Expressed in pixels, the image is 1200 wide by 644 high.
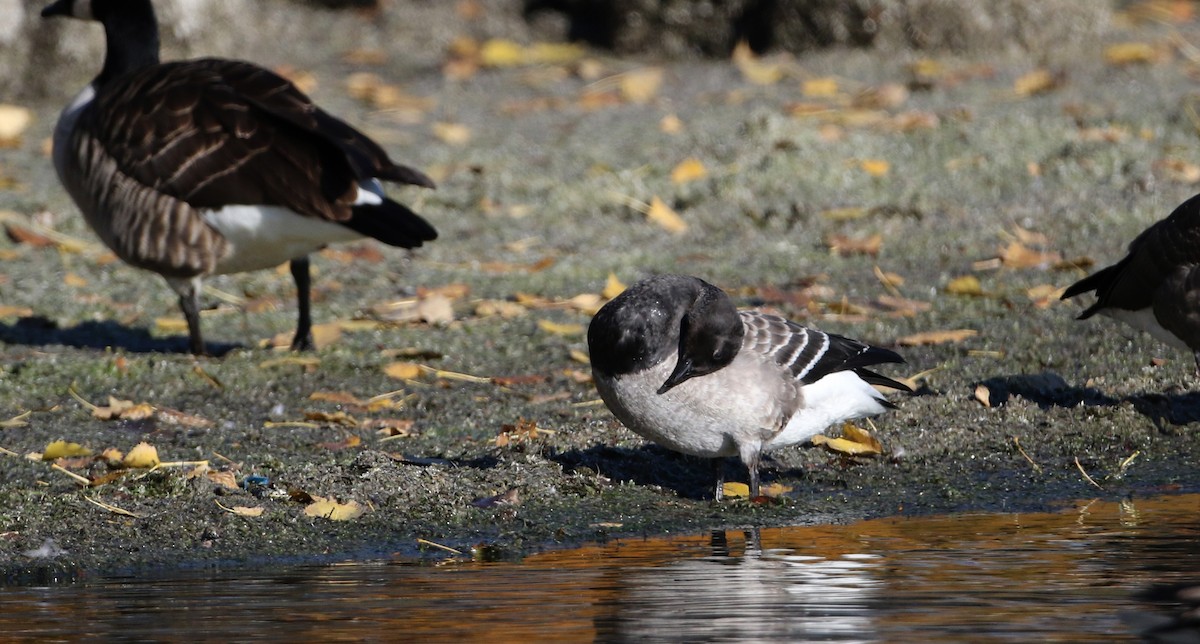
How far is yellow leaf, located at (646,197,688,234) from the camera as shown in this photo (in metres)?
10.6

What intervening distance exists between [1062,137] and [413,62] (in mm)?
6223

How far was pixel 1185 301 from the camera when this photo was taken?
646 cm

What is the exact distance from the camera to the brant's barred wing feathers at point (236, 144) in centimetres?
782

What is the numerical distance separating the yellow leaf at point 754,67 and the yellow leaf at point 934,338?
6336 millimetres

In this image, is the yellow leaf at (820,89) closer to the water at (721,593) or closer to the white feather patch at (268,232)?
the white feather patch at (268,232)

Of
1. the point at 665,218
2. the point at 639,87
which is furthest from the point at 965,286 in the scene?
the point at 639,87

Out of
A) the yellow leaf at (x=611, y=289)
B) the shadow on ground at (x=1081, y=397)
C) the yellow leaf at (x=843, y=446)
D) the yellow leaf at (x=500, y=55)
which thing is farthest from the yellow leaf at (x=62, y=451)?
the yellow leaf at (x=500, y=55)

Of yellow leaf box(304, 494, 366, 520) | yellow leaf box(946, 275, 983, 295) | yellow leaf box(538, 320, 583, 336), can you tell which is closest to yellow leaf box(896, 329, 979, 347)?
yellow leaf box(946, 275, 983, 295)

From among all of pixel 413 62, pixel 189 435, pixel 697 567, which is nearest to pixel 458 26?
pixel 413 62

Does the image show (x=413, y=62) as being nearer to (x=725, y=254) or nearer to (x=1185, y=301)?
(x=725, y=254)

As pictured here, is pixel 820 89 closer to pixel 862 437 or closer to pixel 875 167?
pixel 875 167

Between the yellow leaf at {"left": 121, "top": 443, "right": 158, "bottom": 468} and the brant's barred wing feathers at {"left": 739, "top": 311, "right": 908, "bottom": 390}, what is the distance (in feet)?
7.01

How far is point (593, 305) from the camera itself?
8781 mm

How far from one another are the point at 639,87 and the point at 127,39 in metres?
5.58
